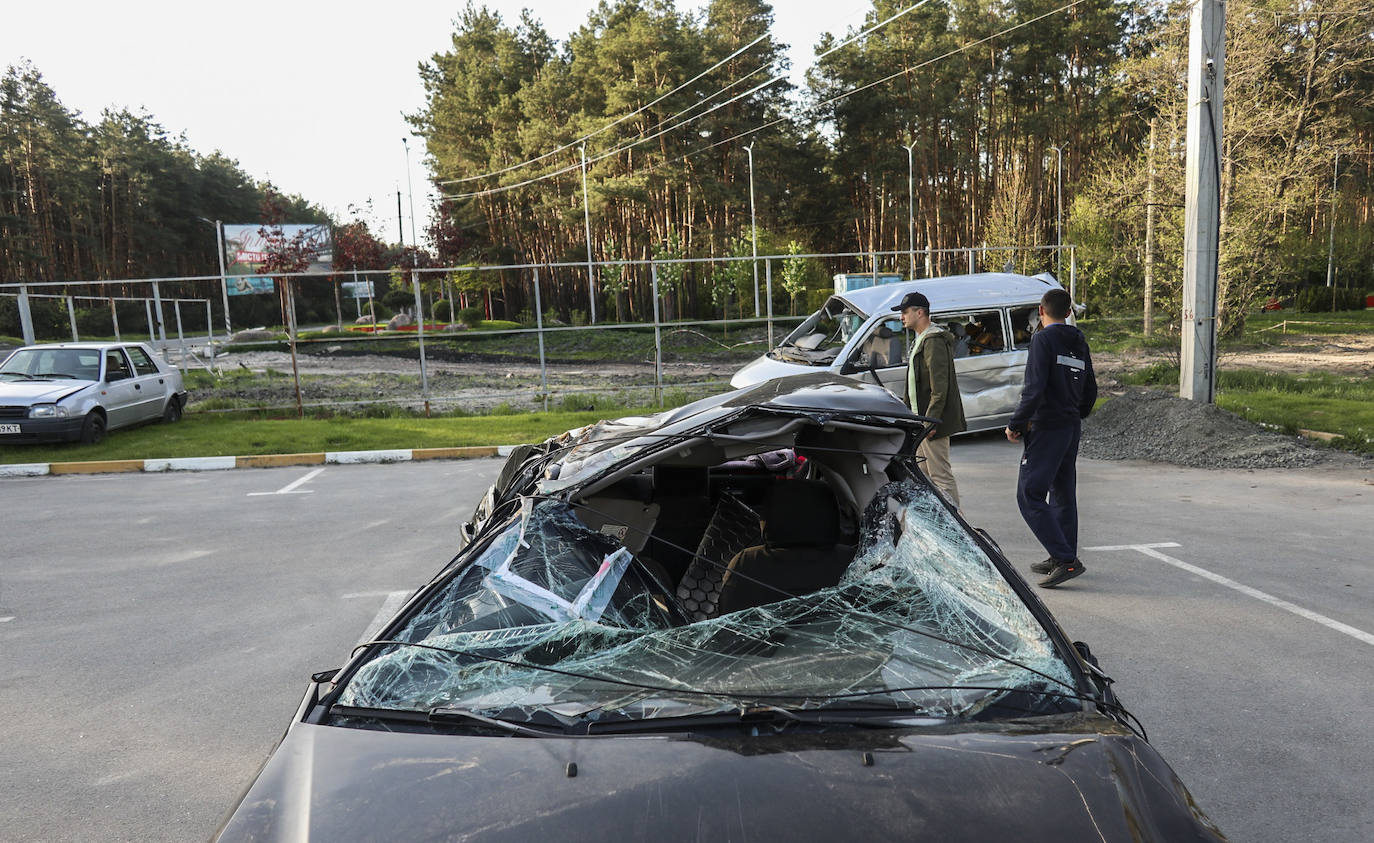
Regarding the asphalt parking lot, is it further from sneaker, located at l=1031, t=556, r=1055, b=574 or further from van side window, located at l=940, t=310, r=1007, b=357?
van side window, located at l=940, t=310, r=1007, b=357

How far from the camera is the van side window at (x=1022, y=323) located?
10930mm

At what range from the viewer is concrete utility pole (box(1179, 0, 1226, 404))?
1037 centimetres

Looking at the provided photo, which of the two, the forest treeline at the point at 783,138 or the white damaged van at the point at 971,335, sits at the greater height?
the forest treeline at the point at 783,138

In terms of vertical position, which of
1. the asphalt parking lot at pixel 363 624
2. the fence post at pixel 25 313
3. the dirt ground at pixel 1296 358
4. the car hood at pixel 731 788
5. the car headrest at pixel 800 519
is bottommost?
the asphalt parking lot at pixel 363 624

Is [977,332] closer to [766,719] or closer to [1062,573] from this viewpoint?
[1062,573]

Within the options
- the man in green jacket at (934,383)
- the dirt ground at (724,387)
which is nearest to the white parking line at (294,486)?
the dirt ground at (724,387)

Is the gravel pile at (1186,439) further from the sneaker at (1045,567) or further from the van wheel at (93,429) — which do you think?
the van wheel at (93,429)

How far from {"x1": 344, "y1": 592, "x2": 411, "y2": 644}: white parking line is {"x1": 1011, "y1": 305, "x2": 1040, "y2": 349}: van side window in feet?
27.3

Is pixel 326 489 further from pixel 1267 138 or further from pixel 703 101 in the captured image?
pixel 703 101

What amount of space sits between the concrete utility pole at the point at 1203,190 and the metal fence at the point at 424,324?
376cm

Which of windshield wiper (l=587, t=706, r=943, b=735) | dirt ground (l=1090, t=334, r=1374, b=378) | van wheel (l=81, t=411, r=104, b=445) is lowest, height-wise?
dirt ground (l=1090, t=334, r=1374, b=378)

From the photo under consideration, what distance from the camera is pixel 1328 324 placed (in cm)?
3200

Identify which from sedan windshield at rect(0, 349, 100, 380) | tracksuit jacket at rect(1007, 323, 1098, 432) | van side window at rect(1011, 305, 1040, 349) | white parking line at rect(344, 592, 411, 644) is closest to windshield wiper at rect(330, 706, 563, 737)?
white parking line at rect(344, 592, 411, 644)

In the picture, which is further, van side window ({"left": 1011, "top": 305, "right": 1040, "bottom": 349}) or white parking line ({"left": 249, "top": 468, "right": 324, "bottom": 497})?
van side window ({"left": 1011, "top": 305, "right": 1040, "bottom": 349})
